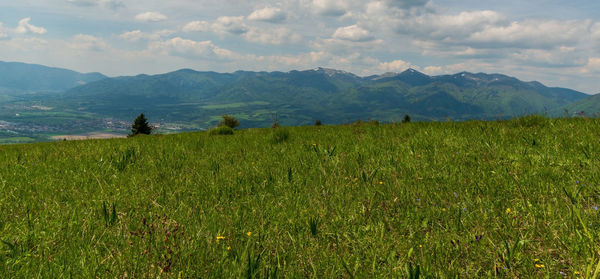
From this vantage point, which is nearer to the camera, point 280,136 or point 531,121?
point 531,121

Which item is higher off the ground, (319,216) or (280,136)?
(280,136)

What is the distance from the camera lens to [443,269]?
2.34 metres

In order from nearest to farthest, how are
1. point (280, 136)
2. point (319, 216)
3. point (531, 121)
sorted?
point (319, 216) → point (531, 121) → point (280, 136)

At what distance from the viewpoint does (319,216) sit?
11.3 ft

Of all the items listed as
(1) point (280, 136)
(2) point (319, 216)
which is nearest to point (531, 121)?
(1) point (280, 136)

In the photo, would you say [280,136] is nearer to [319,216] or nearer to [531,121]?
[319,216]

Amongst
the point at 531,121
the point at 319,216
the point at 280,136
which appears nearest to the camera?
the point at 319,216

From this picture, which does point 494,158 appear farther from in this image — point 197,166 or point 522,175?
point 197,166

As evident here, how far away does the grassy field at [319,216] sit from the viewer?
2.40 meters

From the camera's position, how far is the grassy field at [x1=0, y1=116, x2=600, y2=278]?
2.40m

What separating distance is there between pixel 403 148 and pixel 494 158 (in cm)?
184

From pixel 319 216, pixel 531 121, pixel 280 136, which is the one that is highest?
pixel 531 121

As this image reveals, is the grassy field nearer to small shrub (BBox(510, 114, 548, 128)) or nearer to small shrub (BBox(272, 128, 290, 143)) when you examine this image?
small shrub (BBox(272, 128, 290, 143))

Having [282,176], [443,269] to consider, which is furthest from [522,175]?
[282,176]
